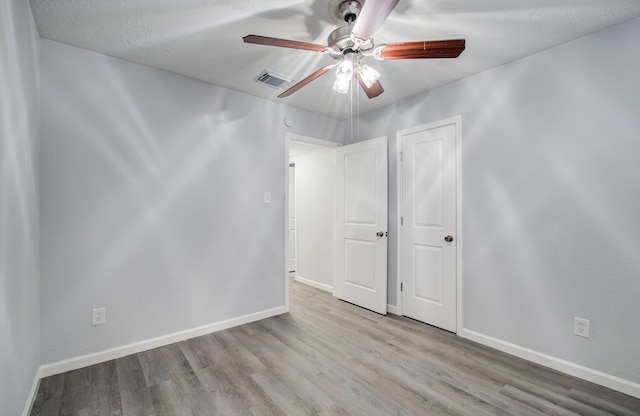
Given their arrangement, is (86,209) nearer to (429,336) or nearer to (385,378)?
(385,378)

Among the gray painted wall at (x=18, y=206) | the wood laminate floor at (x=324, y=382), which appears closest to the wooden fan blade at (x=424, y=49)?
the gray painted wall at (x=18, y=206)

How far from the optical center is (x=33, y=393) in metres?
1.78

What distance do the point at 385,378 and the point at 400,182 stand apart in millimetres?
2008

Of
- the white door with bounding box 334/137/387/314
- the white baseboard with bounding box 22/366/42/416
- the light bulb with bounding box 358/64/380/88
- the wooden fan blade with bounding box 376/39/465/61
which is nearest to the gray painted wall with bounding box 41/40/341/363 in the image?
the white baseboard with bounding box 22/366/42/416

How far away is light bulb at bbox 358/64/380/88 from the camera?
175 centimetres

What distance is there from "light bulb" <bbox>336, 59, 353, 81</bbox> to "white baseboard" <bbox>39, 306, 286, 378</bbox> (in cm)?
253

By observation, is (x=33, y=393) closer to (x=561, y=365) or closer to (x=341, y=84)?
(x=341, y=84)

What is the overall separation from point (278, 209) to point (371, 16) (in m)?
2.34

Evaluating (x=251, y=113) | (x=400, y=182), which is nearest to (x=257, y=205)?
(x=251, y=113)

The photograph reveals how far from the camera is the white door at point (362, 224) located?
3289mm

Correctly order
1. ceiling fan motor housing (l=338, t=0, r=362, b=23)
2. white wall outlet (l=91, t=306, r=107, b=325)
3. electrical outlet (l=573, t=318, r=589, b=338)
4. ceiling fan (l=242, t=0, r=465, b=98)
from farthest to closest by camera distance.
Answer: white wall outlet (l=91, t=306, r=107, b=325) → electrical outlet (l=573, t=318, r=589, b=338) → ceiling fan motor housing (l=338, t=0, r=362, b=23) → ceiling fan (l=242, t=0, r=465, b=98)

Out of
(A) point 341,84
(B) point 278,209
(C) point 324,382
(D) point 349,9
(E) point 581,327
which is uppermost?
(D) point 349,9

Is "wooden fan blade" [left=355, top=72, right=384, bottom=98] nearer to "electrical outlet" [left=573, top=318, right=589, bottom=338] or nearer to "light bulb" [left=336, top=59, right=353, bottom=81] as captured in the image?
"light bulb" [left=336, top=59, right=353, bottom=81]

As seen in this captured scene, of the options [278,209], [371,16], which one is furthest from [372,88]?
[278,209]
